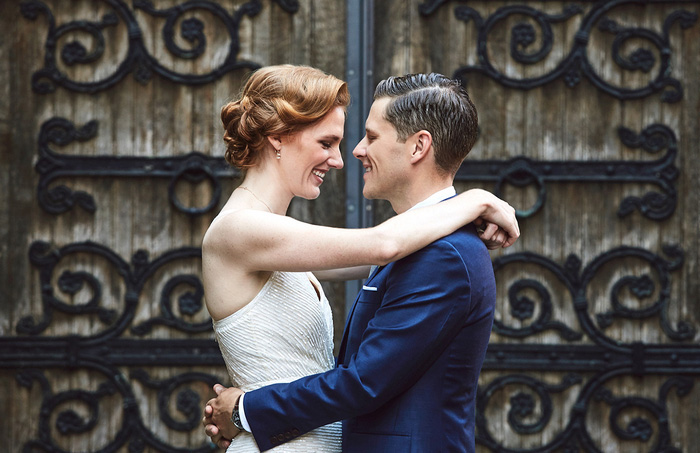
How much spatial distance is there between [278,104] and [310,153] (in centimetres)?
14

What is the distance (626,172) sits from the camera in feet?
11.6

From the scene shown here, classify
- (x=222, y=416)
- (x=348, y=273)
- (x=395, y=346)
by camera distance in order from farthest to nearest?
(x=348, y=273)
(x=222, y=416)
(x=395, y=346)

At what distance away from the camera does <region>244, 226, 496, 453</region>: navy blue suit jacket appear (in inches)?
65.7

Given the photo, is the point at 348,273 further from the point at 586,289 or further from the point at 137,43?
the point at 137,43

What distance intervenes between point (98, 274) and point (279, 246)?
1974mm

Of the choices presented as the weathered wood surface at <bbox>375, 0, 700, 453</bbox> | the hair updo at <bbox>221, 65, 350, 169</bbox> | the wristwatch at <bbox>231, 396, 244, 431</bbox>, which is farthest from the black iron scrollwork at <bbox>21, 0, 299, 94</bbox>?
the wristwatch at <bbox>231, 396, 244, 431</bbox>

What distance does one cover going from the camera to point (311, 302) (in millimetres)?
2002

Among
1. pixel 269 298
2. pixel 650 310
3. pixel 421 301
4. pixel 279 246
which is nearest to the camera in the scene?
pixel 421 301

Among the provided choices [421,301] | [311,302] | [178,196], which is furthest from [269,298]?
[178,196]

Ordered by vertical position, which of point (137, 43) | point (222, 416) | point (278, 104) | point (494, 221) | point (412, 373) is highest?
point (137, 43)

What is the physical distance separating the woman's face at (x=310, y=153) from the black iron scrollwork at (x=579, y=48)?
1641 millimetres

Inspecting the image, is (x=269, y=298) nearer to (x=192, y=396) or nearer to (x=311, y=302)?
(x=311, y=302)

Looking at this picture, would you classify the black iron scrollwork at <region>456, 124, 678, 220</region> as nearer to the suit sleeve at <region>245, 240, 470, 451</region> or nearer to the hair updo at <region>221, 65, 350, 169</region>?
the hair updo at <region>221, 65, 350, 169</region>

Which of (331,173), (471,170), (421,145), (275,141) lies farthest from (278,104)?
(471,170)
